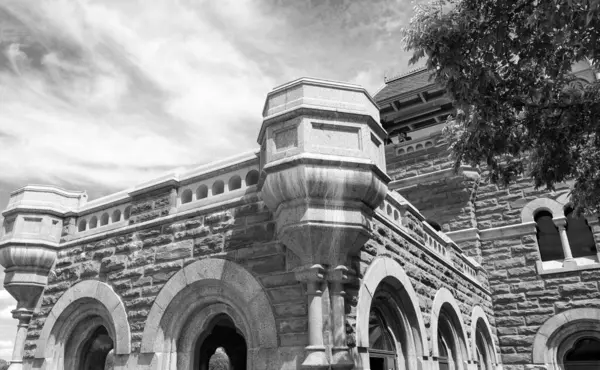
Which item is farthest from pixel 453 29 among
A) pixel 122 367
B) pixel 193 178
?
pixel 122 367

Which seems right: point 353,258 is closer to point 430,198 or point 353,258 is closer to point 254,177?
point 254,177

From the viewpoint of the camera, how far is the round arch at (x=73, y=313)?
772 centimetres

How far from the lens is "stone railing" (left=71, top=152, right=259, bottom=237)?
7.01m

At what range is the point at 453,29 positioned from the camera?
5.96 meters

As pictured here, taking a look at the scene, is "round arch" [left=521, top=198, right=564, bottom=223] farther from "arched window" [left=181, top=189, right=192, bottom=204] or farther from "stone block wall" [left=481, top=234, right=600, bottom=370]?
"arched window" [left=181, top=189, right=192, bottom=204]

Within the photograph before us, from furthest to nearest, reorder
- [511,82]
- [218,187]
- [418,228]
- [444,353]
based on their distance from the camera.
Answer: [444,353] → [418,228] → [218,187] → [511,82]

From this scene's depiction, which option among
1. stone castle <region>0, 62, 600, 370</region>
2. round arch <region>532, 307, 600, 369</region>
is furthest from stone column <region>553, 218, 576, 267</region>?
round arch <region>532, 307, 600, 369</region>

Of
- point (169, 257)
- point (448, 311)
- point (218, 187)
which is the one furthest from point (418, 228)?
point (169, 257)

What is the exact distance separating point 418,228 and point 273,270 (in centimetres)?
374

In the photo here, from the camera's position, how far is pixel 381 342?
730 cm

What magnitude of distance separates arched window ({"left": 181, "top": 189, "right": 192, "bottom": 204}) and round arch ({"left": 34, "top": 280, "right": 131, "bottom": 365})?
1.71m

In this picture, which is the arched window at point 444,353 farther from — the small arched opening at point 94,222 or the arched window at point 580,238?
the small arched opening at point 94,222

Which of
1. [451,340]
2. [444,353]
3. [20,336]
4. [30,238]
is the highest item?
[30,238]

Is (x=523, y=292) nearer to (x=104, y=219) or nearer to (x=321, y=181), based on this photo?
(x=321, y=181)
